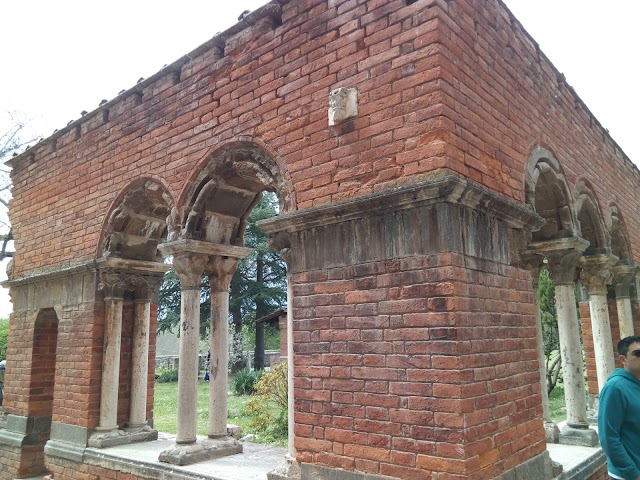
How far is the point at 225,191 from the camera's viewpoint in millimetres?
5715

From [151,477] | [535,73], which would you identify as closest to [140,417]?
[151,477]

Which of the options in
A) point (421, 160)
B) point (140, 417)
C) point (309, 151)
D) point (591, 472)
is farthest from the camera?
point (140, 417)

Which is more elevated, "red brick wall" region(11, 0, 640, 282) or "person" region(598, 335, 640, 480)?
"red brick wall" region(11, 0, 640, 282)

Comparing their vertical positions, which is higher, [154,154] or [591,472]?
[154,154]

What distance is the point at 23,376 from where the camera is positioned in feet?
24.7

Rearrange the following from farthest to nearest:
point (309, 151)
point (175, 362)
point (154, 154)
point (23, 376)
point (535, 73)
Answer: point (175, 362) → point (23, 376) → point (154, 154) → point (535, 73) → point (309, 151)

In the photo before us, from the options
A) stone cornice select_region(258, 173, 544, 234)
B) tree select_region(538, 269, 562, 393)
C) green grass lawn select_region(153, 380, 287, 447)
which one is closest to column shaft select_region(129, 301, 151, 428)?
Result: green grass lawn select_region(153, 380, 287, 447)

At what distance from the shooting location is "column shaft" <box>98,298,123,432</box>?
6.30m

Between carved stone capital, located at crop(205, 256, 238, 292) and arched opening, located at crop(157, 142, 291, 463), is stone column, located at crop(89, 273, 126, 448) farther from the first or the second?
carved stone capital, located at crop(205, 256, 238, 292)

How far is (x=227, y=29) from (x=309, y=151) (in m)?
1.93

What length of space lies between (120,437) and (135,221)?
8.80 ft

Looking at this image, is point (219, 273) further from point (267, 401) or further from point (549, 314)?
point (549, 314)

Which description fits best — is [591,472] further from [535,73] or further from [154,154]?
[154,154]

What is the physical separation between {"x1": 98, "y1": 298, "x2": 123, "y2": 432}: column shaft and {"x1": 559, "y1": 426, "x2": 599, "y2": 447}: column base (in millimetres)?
5295
